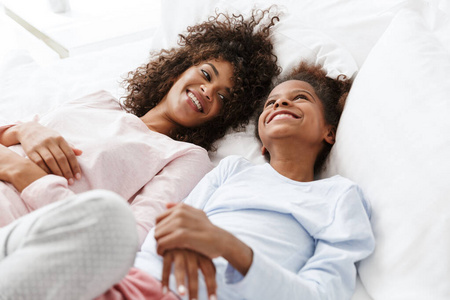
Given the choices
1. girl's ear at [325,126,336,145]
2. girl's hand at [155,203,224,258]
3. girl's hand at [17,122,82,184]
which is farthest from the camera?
girl's ear at [325,126,336,145]

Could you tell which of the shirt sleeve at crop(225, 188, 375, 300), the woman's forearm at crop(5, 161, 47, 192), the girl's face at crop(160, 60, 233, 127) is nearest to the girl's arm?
the shirt sleeve at crop(225, 188, 375, 300)

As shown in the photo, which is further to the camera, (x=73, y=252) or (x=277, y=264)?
(x=277, y=264)

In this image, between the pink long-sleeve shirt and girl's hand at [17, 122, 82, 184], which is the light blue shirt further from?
girl's hand at [17, 122, 82, 184]

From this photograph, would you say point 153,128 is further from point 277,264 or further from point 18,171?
point 277,264

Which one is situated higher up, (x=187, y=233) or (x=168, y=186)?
(x=187, y=233)

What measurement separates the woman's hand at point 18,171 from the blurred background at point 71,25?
0.90 metres

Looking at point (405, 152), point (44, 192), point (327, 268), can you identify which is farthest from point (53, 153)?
point (405, 152)

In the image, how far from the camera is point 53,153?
1231 mm

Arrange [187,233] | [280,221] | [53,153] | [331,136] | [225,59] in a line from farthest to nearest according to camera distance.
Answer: [225,59] → [331,136] → [53,153] → [280,221] → [187,233]

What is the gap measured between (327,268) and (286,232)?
0.13 metres

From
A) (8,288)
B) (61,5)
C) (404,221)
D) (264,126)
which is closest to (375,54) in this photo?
(264,126)

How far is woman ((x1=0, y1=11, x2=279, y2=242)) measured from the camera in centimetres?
121

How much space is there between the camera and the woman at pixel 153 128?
1205mm

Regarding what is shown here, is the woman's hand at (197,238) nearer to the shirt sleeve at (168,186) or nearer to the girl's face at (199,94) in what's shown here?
the shirt sleeve at (168,186)
